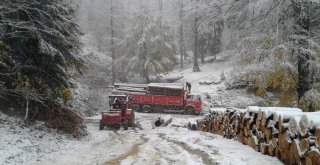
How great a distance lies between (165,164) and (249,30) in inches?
328

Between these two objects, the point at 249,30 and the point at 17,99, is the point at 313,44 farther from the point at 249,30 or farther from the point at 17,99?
the point at 17,99

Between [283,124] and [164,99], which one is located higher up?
[164,99]

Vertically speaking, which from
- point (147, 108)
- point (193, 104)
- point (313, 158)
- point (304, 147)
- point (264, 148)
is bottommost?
point (264, 148)

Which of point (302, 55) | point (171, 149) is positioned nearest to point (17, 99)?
point (171, 149)

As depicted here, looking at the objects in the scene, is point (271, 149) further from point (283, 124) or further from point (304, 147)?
point (304, 147)

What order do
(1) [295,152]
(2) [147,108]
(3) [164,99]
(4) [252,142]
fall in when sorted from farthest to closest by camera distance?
(2) [147,108] < (3) [164,99] < (4) [252,142] < (1) [295,152]

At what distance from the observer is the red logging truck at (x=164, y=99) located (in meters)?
36.6

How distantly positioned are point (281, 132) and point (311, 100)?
255 inches

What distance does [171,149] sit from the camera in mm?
11445

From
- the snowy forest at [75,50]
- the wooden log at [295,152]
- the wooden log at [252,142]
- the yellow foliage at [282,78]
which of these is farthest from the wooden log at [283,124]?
the yellow foliage at [282,78]

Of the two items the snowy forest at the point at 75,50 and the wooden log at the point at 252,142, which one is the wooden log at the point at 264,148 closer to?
the wooden log at the point at 252,142

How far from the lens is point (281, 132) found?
793 centimetres

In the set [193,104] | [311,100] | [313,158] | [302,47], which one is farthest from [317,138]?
[193,104]

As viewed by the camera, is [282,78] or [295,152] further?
[282,78]
